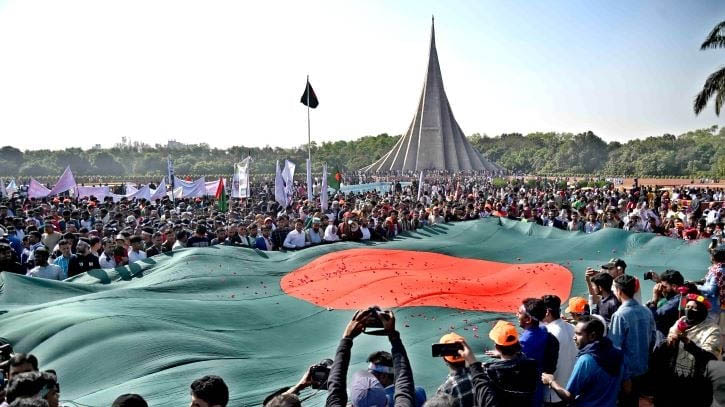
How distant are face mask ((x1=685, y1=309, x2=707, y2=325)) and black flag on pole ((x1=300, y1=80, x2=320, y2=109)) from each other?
19714 millimetres

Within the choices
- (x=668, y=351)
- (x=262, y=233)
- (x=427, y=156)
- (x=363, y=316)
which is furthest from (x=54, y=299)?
(x=427, y=156)

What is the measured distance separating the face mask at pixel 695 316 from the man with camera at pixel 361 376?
311 centimetres

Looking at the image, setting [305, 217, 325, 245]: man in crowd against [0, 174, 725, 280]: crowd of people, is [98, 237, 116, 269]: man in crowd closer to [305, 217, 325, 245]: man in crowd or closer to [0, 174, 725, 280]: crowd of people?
[0, 174, 725, 280]: crowd of people

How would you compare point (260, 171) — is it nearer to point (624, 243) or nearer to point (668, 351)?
point (624, 243)

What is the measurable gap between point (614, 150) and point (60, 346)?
284 feet

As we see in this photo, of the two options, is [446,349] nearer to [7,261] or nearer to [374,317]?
[374,317]

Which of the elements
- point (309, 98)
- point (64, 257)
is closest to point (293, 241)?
point (64, 257)

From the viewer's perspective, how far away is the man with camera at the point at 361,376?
310cm

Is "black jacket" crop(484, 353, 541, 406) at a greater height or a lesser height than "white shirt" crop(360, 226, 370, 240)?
greater

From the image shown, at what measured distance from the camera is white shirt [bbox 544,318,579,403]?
4.60 metres

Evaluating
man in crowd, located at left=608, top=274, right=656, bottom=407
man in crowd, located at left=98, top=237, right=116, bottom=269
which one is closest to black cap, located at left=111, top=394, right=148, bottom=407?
man in crowd, located at left=608, top=274, right=656, bottom=407

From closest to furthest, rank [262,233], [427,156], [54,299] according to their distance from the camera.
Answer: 1. [54,299]
2. [262,233]
3. [427,156]

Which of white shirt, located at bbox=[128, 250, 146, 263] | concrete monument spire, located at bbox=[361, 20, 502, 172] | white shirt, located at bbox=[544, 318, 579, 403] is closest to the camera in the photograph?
white shirt, located at bbox=[544, 318, 579, 403]

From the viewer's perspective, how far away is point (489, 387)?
10.5 feet
